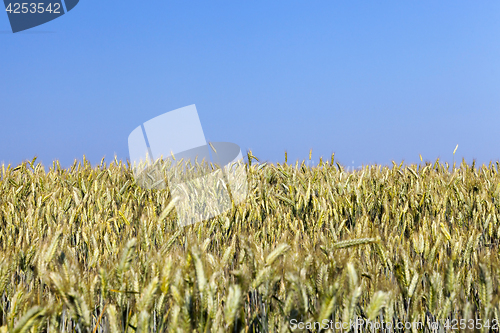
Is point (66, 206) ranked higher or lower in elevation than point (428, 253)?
higher

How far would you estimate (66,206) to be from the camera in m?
2.30

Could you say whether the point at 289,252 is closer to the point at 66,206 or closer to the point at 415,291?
the point at 415,291

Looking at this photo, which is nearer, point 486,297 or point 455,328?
point 486,297

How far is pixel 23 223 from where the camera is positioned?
2.09m

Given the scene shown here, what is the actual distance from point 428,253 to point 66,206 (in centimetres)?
185

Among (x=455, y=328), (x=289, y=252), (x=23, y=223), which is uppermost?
(x=23, y=223)

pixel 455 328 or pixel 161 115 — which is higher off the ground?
pixel 161 115

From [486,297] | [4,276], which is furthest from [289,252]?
[4,276]

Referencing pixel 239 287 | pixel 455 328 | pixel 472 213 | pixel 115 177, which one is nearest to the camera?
pixel 239 287

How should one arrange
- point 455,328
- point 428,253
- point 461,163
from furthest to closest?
point 461,163, point 428,253, point 455,328

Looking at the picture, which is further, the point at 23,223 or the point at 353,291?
the point at 23,223

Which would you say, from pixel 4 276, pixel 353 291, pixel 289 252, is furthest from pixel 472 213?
pixel 4 276

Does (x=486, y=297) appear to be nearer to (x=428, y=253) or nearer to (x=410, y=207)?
(x=428, y=253)

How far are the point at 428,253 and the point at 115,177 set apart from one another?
2537 millimetres
